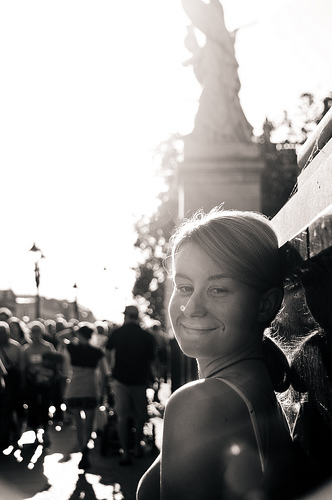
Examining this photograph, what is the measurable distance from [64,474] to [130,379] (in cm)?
148

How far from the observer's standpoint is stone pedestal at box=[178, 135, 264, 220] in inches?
416

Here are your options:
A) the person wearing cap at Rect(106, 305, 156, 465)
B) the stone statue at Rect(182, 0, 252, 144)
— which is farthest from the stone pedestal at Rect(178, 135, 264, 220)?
the person wearing cap at Rect(106, 305, 156, 465)

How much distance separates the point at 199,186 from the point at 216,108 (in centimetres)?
170

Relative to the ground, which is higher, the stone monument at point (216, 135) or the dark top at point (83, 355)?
the stone monument at point (216, 135)

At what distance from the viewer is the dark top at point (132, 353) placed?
9180mm

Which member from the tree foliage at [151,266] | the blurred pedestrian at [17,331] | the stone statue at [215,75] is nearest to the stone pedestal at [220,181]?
the stone statue at [215,75]

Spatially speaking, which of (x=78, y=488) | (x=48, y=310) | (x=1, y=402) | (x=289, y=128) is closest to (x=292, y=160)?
(x=289, y=128)

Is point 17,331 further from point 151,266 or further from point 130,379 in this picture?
point 151,266

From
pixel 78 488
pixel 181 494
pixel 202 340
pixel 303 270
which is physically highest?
pixel 303 270

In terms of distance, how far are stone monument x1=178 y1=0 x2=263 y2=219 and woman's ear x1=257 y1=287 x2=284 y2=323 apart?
884 cm

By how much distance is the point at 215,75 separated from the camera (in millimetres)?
11633

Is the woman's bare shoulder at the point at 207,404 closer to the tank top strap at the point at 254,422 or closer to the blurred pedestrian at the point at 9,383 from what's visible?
the tank top strap at the point at 254,422

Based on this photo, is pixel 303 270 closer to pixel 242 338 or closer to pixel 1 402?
pixel 242 338

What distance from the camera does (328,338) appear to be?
3.86ft
